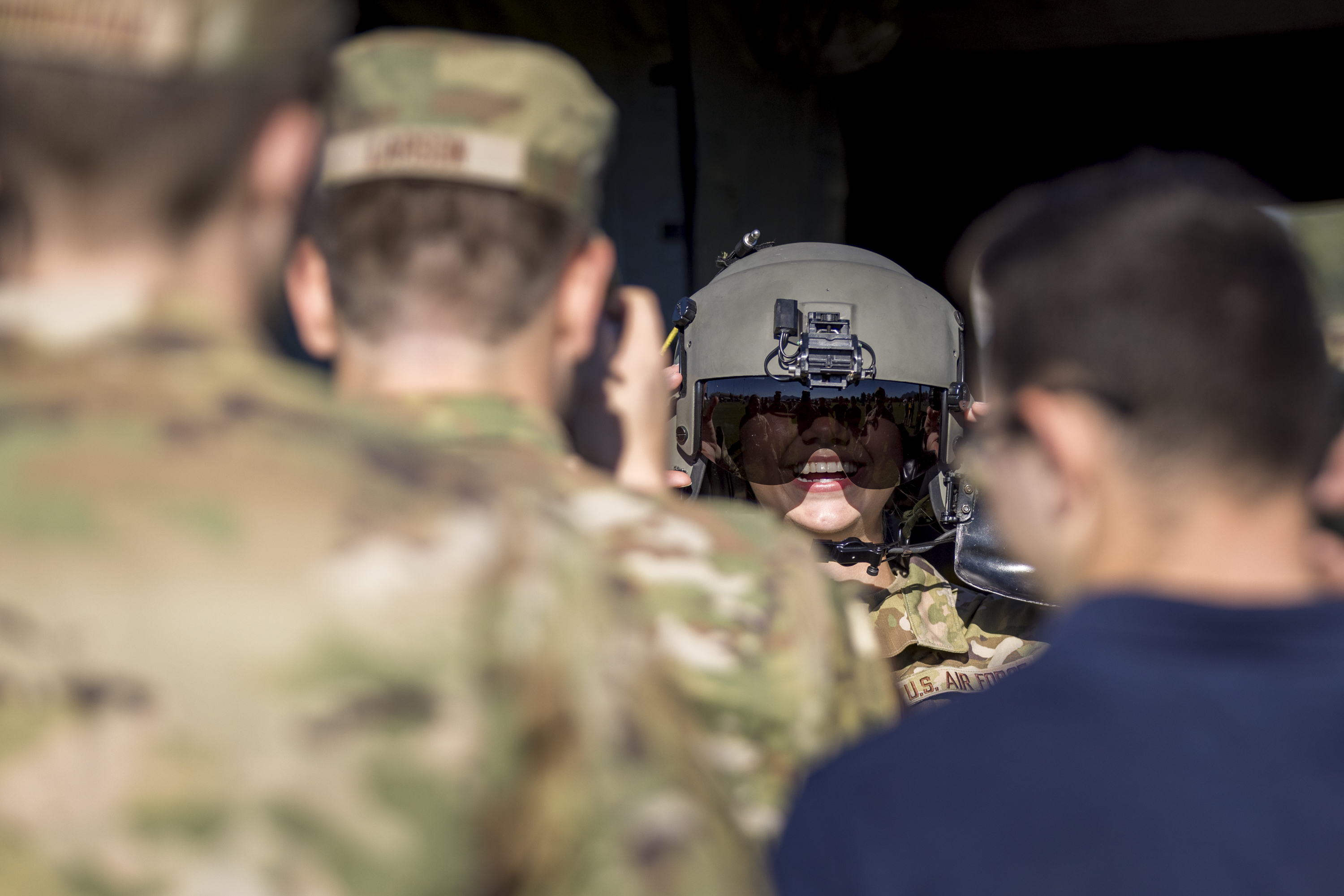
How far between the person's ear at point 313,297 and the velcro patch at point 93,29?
16.8 inches

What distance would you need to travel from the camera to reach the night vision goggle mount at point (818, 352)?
3.13 metres

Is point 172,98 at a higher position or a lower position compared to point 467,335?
higher

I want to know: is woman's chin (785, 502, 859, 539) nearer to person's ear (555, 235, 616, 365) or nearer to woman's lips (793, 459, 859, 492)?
woman's lips (793, 459, 859, 492)

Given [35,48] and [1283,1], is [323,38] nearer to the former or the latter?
[35,48]

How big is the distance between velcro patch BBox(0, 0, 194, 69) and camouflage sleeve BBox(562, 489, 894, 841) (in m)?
0.52

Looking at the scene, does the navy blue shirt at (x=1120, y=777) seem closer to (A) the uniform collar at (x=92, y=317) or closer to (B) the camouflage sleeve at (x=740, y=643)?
(B) the camouflage sleeve at (x=740, y=643)

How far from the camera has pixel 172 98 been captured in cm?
74

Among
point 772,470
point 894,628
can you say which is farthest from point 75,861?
point 894,628

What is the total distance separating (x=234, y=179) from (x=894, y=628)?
2.82 metres

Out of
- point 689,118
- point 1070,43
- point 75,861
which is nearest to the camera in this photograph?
point 75,861

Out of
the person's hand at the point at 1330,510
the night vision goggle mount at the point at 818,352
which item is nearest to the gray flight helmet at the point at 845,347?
the night vision goggle mount at the point at 818,352

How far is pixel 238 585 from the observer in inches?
26.4

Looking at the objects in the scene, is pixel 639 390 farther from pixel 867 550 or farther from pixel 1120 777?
pixel 867 550

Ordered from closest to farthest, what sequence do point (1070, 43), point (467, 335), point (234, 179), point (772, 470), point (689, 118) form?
point (234, 179) < point (467, 335) < point (772, 470) < point (689, 118) < point (1070, 43)
